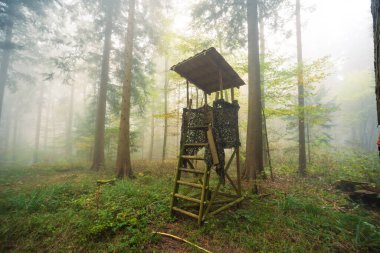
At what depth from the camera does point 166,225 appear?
4.44 m

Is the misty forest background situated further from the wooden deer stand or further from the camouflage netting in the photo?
the camouflage netting

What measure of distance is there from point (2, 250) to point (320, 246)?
6.21 metres

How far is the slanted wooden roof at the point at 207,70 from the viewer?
5.11 meters

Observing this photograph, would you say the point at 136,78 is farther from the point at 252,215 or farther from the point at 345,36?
the point at 345,36

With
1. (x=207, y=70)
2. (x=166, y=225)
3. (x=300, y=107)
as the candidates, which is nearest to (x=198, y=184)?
(x=166, y=225)

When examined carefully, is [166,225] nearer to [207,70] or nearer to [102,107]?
[207,70]

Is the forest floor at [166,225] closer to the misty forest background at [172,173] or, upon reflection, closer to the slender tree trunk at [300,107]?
the misty forest background at [172,173]

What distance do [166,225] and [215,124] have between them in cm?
279

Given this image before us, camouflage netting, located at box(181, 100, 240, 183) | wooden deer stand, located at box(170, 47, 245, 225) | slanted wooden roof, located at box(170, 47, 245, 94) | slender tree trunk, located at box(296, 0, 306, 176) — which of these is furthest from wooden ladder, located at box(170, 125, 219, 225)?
slender tree trunk, located at box(296, 0, 306, 176)

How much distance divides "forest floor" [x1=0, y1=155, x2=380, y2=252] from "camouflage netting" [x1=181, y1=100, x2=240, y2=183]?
180 cm

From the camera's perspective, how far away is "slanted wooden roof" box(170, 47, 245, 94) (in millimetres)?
5113

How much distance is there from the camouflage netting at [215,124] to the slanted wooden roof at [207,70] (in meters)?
0.90

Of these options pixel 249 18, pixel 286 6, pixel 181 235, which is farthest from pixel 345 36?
pixel 181 235

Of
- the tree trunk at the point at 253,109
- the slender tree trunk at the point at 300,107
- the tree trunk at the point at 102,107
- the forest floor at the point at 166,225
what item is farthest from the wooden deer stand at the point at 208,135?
the tree trunk at the point at 102,107
